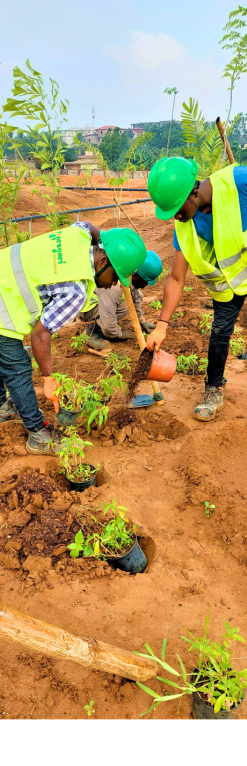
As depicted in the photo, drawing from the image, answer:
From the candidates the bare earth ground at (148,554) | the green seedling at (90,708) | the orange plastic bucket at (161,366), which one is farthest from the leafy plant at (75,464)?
the green seedling at (90,708)

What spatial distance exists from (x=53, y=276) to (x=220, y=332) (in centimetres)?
145

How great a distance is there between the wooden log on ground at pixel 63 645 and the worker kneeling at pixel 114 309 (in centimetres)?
321

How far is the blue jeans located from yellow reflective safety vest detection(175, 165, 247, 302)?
1.32m

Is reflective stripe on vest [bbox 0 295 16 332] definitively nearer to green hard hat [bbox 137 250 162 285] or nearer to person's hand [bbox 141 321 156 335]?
green hard hat [bbox 137 250 162 285]

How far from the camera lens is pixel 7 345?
295cm

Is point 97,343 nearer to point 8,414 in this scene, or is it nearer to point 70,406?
point 8,414

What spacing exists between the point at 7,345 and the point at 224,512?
1.74 m

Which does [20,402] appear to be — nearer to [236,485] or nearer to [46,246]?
[46,246]

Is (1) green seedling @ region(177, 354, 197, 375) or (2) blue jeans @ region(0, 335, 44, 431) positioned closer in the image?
(2) blue jeans @ region(0, 335, 44, 431)

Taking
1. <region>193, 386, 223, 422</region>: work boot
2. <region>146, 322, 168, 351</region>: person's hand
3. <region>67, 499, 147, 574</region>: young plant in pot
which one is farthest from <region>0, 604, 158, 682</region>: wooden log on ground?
<region>193, 386, 223, 422</region>: work boot

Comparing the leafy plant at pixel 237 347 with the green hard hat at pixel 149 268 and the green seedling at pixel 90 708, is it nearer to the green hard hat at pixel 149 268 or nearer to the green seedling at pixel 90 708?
the green hard hat at pixel 149 268

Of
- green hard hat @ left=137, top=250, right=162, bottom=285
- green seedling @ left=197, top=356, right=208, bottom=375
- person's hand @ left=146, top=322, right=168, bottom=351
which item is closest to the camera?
person's hand @ left=146, top=322, right=168, bottom=351

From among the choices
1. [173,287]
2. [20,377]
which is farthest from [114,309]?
[20,377]

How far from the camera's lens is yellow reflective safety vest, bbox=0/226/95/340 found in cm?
262
